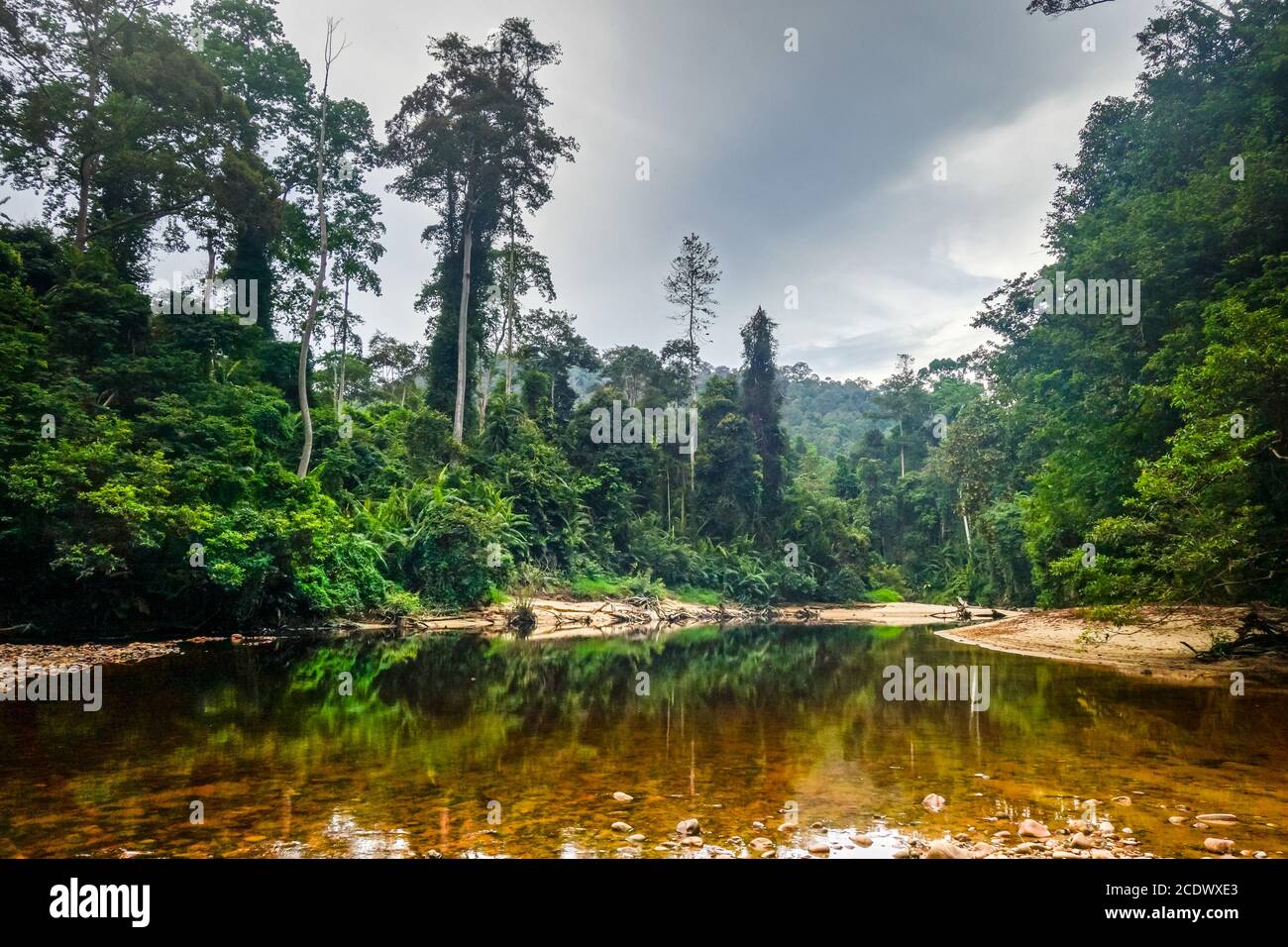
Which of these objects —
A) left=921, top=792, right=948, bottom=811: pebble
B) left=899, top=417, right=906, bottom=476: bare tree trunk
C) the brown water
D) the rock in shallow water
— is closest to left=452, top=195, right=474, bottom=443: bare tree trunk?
the brown water

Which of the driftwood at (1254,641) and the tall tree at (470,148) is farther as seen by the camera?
the tall tree at (470,148)

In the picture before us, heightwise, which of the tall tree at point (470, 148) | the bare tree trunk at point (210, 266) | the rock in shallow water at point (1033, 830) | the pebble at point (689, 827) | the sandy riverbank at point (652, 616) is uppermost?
the tall tree at point (470, 148)

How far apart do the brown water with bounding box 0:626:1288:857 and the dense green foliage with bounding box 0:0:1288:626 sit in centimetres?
366

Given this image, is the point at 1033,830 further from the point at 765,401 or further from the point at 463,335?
the point at 765,401

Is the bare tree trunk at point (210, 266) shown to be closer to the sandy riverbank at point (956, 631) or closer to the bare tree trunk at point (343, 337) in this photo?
the bare tree trunk at point (343, 337)

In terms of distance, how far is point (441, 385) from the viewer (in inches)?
1223

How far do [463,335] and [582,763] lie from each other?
26.2 metres

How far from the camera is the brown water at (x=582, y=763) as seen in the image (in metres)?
4.38

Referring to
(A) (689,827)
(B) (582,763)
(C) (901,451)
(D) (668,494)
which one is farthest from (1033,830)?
(C) (901,451)

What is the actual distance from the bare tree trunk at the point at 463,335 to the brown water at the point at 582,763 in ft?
59.5

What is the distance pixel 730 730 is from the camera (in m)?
7.98

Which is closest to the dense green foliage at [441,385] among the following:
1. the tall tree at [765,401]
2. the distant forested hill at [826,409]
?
the tall tree at [765,401]
